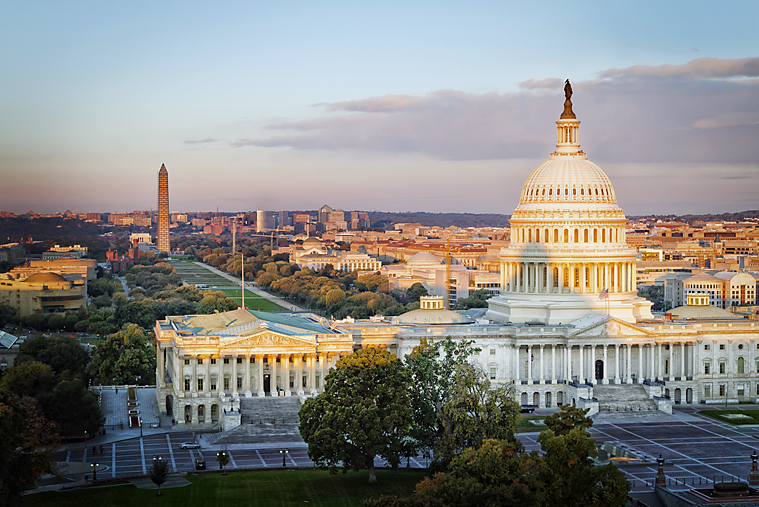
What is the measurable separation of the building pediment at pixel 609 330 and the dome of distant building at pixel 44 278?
11454 centimetres

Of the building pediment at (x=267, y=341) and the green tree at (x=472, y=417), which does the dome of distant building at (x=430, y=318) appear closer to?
the building pediment at (x=267, y=341)

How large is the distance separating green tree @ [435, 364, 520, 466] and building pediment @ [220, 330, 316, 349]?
32300 millimetres

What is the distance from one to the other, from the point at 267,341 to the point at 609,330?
1451 inches

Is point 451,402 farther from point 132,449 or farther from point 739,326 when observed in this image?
point 739,326

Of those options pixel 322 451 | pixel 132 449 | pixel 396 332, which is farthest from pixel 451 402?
pixel 396 332

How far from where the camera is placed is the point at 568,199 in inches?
4911

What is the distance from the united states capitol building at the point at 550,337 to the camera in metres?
106

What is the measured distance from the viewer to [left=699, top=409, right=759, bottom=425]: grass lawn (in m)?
103

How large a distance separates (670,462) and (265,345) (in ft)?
135

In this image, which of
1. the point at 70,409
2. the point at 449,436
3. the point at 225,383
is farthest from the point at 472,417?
the point at 225,383

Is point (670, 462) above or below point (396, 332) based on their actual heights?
below

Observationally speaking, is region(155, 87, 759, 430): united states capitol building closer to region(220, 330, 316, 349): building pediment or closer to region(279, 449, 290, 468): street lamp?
region(220, 330, 316, 349): building pediment

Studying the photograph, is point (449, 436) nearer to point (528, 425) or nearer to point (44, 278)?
point (528, 425)

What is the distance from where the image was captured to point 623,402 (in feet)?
358
